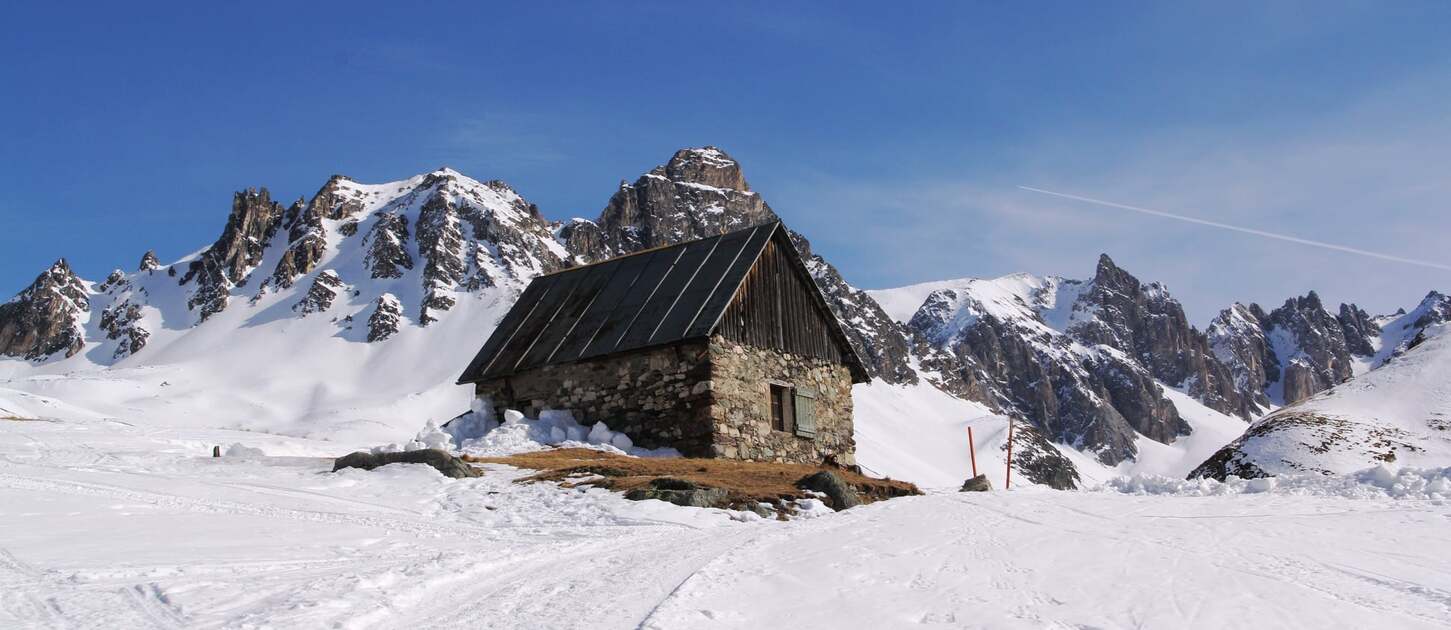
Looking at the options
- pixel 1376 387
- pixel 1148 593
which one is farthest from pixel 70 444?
pixel 1376 387

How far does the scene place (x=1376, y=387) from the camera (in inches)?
1099

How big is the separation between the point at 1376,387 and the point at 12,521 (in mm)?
28224

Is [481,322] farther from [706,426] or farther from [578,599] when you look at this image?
[578,599]

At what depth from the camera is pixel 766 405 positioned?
2394 centimetres

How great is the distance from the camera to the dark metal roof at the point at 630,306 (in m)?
23.7

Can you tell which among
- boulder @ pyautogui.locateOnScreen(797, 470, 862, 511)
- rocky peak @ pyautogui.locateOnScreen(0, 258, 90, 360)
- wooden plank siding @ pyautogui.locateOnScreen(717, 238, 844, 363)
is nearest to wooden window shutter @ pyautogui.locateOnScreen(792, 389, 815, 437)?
wooden plank siding @ pyautogui.locateOnScreen(717, 238, 844, 363)

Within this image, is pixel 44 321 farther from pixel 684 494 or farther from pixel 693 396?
pixel 684 494

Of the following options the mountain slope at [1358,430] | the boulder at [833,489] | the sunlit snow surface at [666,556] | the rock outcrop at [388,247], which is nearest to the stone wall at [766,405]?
the boulder at [833,489]

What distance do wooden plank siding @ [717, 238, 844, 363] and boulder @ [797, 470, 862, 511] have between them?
6772 millimetres

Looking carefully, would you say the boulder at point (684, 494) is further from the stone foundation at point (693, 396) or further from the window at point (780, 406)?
the window at point (780, 406)

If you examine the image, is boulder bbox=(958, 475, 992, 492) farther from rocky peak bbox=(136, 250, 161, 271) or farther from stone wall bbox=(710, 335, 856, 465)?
rocky peak bbox=(136, 250, 161, 271)

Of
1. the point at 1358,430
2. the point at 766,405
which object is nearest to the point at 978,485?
the point at 766,405

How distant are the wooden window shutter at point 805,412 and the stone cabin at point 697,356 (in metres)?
0.04

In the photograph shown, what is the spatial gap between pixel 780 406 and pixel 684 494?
1010 centimetres
